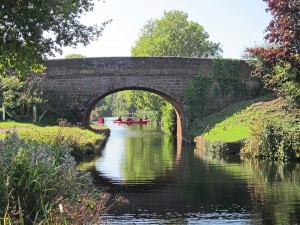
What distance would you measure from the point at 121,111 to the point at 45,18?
111123 millimetres

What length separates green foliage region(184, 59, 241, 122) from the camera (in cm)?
2927

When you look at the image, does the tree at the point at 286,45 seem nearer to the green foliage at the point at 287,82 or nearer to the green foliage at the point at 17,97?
the green foliage at the point at 287,82

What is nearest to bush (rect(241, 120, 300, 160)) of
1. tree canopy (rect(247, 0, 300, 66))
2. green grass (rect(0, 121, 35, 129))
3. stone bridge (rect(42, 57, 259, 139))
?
tree canopy (rect(247, 0, 300, 66))

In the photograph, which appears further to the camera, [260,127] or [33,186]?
[260,127]

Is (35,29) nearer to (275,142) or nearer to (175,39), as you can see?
(275,142)

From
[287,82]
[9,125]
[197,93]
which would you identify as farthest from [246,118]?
[9,125]

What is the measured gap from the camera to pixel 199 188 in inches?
472

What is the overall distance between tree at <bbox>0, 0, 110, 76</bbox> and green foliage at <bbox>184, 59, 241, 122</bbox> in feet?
48.8

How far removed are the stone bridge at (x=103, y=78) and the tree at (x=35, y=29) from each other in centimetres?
1337

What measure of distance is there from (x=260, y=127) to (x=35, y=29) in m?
10.7

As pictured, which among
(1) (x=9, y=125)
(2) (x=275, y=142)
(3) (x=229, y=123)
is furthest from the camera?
(3) (x=229, y=123)

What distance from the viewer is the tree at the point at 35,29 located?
454 inches

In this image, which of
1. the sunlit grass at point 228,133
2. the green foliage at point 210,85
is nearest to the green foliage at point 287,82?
the sunlit grass at point 228,133

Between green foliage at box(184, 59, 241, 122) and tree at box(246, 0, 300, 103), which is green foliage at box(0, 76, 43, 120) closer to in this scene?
green foliage at box(184, 59, 241, 122)
